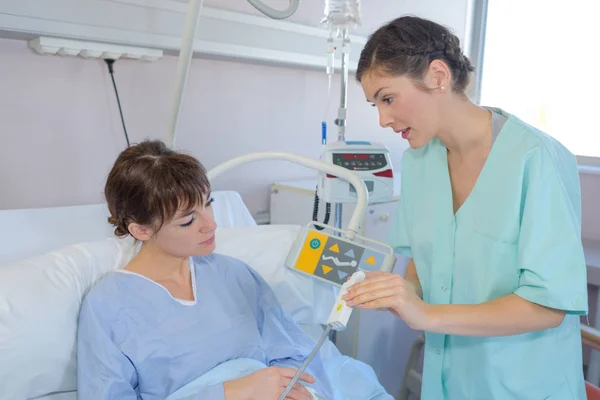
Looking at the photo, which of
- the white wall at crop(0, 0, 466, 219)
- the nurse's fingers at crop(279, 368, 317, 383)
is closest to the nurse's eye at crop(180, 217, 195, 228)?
the nurse's fingers at crop(279, 368, 317, 383)

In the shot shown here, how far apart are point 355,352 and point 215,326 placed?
92cm

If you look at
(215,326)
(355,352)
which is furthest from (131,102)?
(355,352)

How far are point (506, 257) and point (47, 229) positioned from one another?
1.15 meters

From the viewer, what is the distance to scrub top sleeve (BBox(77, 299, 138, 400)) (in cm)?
105

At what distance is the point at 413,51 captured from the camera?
3.30 ft

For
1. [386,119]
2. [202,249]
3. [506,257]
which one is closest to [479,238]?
[506,257]

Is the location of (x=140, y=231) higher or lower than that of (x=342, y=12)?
lower

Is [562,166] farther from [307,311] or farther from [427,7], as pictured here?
[427,7]

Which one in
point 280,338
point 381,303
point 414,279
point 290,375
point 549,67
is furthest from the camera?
point 549,67

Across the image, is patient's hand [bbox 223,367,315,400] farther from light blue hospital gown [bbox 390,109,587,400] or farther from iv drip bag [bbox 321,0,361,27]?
iv drip bag [bbox 321,0,361,27]

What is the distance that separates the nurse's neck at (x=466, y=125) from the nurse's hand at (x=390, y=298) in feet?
1.11

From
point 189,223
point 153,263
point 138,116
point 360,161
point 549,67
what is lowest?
point 153,263

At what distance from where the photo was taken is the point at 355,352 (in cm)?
202

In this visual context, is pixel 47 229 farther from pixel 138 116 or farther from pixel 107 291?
pixel 138 116
